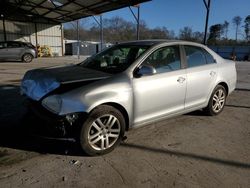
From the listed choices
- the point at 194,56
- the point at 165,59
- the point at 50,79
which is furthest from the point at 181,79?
the point at 50,79

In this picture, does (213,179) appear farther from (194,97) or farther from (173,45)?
(173,45)

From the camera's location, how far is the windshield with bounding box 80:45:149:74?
3.84 m

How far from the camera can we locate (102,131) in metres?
3.35

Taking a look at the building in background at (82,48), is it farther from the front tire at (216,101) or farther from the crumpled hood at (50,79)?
the crumpled hood at (50,79)

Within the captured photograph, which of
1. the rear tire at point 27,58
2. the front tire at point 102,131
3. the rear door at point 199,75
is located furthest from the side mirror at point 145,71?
the rear tire at point 27,58

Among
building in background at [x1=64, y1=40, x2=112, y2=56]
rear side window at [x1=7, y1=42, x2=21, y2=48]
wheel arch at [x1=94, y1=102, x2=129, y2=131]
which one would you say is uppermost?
building in background at [x1=64, y1=40, x2=112, y2=56]

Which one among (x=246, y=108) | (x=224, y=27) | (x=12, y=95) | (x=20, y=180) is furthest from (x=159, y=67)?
(x=224, y=27)

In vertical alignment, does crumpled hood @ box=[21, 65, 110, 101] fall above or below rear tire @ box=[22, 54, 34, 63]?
below

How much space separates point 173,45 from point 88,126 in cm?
221

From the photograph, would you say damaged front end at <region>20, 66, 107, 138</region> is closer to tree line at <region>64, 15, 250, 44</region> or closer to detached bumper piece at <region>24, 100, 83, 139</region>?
detached bumper piece at <region>24, 100, 83, 139</region>

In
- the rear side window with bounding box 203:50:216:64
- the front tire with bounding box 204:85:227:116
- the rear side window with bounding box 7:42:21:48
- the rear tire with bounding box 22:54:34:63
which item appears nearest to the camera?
the rear side window with bounding box 203:50:216:64

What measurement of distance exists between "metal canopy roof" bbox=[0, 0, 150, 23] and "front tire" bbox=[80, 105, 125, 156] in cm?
1270

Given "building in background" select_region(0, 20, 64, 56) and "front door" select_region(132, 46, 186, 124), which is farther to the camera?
"building in background" select_region(0, 20, 64, 56)

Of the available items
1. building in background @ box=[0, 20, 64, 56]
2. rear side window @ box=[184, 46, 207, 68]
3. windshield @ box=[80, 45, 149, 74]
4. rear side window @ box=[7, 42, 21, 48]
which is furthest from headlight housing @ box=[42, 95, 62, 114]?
building in background @ box=[0, 20, 64, 56]
